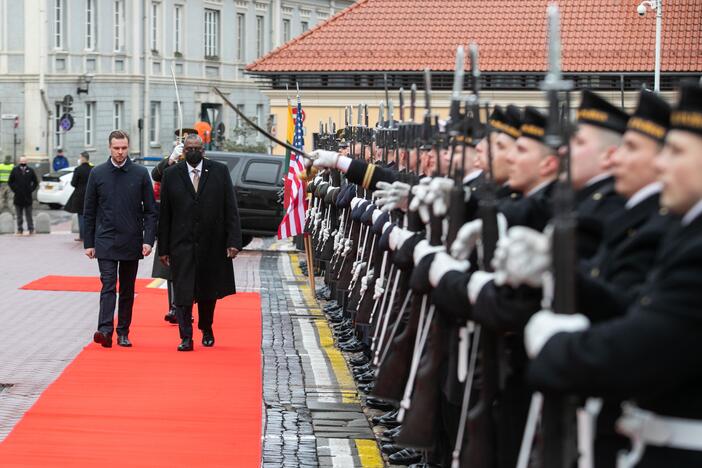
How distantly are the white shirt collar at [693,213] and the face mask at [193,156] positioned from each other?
8983 mm

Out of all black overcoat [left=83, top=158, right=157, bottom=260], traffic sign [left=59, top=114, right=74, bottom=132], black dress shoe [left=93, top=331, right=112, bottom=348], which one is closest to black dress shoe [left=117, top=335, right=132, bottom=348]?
black dress shoe [left=93, top=331, right=112, bottom=348]

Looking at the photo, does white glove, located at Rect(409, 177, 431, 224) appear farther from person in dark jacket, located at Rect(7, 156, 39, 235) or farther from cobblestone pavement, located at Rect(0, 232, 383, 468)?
person in dark jacket, located at Rect(7, 156, 39, 235)

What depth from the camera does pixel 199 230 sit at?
41.5 ft

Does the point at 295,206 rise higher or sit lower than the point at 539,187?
lower

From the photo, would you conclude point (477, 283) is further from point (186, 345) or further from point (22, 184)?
point (22, 184)

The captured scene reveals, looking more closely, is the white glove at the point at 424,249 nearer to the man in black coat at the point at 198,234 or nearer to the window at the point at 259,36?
the man in black coat at the point at 198,234

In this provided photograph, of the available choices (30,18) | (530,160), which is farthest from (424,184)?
(30,18)

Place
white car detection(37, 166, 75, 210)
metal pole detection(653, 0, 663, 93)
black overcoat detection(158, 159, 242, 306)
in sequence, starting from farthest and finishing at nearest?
white car detection(37, 166, 75, 210), metal pole detection(653, 0, 663, 93), black overcoat detection(158, 159, 242, 306)

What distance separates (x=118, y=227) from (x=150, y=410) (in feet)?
10.5

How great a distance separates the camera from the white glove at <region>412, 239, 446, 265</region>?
6859 millimetres

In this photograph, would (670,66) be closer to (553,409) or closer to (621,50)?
(621,50)

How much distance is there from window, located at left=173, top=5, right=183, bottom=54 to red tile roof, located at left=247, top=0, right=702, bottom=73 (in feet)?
83.9

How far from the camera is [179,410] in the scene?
31.6 feet

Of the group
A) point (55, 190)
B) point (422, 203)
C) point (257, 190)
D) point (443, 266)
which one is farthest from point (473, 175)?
point (55, 190)
